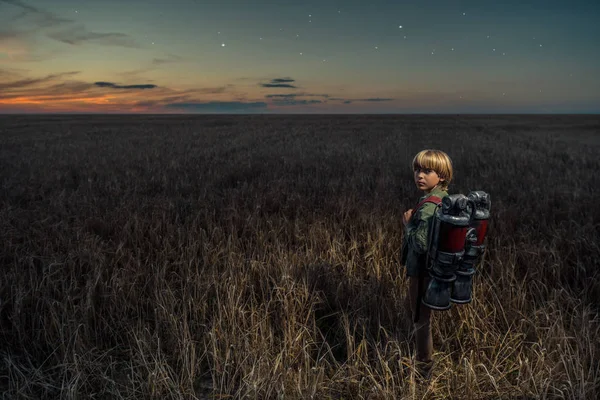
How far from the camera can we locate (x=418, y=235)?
2121 mm

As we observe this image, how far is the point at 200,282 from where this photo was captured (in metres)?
3.31

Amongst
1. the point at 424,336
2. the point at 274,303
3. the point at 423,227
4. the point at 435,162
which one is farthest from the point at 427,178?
the point at 274,303

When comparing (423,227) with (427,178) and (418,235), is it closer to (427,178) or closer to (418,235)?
(418,235)

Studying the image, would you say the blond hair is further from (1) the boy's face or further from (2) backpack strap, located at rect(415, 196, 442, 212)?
(2) backpack strap, located at rect(415, 196, 442, 212)

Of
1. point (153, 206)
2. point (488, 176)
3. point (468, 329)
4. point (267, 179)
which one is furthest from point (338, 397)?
point (488, 176)

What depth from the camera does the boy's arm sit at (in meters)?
2.10

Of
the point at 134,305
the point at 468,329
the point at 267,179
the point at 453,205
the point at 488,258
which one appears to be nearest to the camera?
the point at 453,205

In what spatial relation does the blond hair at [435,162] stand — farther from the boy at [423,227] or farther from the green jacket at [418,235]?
the green jacket at [418,235]

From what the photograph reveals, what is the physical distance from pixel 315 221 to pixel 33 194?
5526mm

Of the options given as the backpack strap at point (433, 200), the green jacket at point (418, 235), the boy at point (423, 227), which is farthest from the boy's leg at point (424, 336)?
the backpack strap at point (433, 200)

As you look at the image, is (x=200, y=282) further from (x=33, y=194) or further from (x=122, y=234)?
(x=33, y=194)

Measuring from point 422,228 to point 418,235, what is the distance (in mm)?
46

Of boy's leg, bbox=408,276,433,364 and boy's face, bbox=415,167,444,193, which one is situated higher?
boy's face, bbox=415,167,444,193

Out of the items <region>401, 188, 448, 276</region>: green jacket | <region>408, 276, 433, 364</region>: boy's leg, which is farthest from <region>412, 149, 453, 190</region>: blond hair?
<region>408, 276, 433, 364</region>: boy's leg
